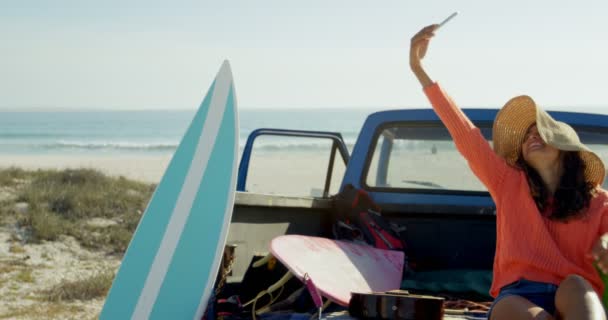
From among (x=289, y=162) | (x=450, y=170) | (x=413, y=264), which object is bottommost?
(x=289, y=162)

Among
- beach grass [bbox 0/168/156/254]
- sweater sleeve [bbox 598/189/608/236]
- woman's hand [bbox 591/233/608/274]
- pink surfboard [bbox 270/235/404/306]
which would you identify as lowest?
beach grass [bbox 0/168/156/254]

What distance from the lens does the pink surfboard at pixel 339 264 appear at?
149 inches

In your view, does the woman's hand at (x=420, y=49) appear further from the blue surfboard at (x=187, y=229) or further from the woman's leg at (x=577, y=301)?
the woman's leg at (x=577, y=301)

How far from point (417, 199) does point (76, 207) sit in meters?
9.24

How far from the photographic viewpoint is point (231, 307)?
3.74 meters

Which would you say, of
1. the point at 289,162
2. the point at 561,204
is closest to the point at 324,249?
the point at 561,204

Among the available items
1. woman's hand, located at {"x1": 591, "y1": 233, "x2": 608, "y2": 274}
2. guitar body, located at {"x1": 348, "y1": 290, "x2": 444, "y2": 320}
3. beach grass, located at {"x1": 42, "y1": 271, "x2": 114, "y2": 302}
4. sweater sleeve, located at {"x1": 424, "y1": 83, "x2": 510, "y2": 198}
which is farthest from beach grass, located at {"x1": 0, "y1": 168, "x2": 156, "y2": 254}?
woman's hand, located at {"x1": 591, "y1": 233, "x2": 608, "y2": 274}

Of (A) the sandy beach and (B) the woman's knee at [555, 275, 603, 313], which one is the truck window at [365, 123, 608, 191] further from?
(A) the sandy beach

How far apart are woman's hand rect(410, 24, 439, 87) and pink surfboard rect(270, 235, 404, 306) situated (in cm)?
86

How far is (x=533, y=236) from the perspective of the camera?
3.52m

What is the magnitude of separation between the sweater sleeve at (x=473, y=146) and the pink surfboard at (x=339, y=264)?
716 mm

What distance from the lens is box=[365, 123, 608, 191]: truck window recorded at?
548 cm

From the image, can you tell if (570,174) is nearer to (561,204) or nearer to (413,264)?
(561,204)

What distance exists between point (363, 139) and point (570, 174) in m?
2.05
